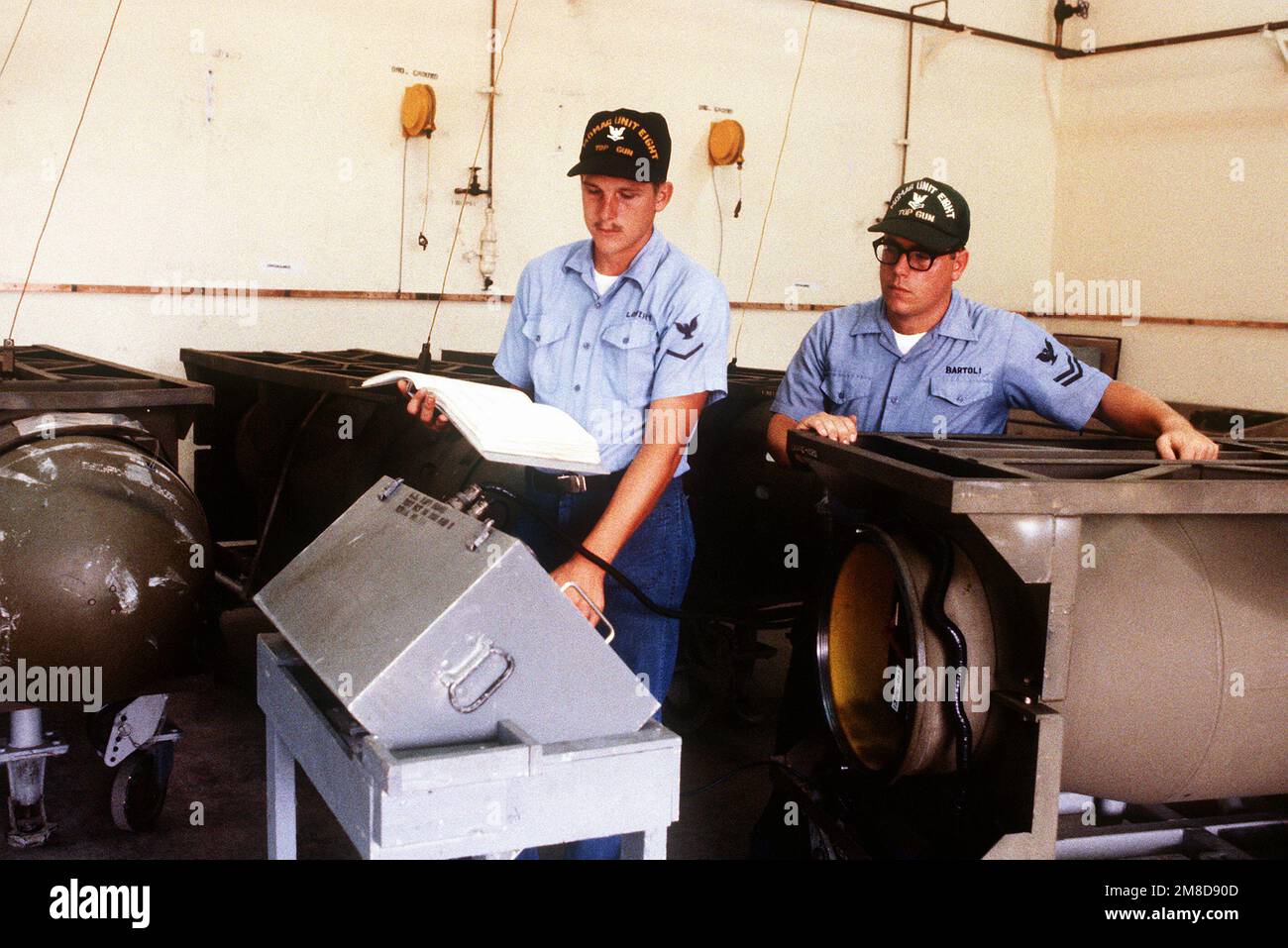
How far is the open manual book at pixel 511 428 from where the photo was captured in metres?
1.27

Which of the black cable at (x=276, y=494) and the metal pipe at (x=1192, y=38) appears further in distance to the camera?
the metal pipe at (x=1192, y=38)

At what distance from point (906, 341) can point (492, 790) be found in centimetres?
137

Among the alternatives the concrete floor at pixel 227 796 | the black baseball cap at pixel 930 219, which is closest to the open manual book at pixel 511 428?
the black baseball cap at pixel 930 219

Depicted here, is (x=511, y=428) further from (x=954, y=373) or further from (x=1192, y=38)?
(x=1192, y=38)

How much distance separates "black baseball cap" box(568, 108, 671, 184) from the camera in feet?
5.50

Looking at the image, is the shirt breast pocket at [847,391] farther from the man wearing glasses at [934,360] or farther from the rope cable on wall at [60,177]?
the rope cable on wall at [60,177]

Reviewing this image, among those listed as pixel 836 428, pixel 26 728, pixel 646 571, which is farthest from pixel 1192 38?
pixel 26 728

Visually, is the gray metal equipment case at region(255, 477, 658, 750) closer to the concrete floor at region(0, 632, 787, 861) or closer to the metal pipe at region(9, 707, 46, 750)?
the concrete floor at region(0, 632, 787, 861)

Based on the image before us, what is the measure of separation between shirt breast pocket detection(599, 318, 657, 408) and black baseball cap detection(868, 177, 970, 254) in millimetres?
563

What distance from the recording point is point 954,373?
216 centimetres

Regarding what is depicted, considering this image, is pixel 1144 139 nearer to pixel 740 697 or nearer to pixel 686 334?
pixel 740 697

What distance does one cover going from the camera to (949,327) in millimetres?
2166

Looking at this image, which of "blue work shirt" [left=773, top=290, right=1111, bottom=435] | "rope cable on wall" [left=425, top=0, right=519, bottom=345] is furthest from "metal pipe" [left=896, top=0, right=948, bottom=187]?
"blue work shirt" [left=773, top=290, right=1111, bottom=435]
